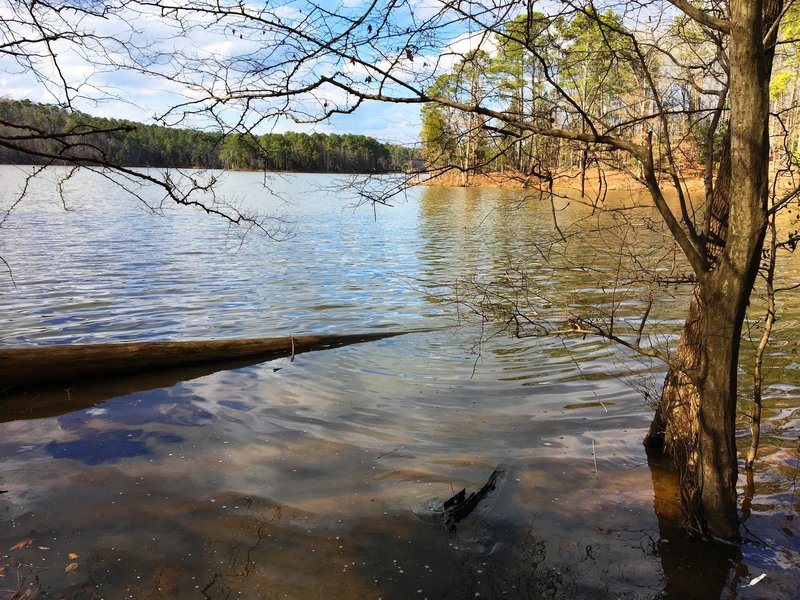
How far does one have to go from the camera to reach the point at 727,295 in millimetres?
3496

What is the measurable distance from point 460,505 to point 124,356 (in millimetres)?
5021

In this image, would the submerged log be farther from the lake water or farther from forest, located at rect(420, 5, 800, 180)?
forest, located at rect(420, 5, 800, 180)

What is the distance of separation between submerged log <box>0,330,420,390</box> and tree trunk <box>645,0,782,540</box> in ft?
18.5

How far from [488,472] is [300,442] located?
74.3 inches

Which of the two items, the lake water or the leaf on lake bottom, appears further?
the leaf on lake bottom

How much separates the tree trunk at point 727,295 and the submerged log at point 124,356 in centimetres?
564

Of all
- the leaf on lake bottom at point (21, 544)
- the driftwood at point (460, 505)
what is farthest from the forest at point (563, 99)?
the leaf on lake bottom at point (21, 544)

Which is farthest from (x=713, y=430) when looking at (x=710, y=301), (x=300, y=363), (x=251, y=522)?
(x=300, y=363)

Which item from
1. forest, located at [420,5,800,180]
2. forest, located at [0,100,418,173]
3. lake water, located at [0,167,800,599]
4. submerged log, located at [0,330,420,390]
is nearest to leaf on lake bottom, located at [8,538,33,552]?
lake water, located at [0,167,800,599]

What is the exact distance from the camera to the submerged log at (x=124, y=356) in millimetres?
6797

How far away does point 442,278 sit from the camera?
47.6ft

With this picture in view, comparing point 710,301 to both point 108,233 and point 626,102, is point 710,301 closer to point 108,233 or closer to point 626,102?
point 626,102

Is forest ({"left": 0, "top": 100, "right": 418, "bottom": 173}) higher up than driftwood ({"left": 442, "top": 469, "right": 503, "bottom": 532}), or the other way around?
forest ({"left": 0, "top": 100, "right": 418, "bottom": 173})

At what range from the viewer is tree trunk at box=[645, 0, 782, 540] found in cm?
320
